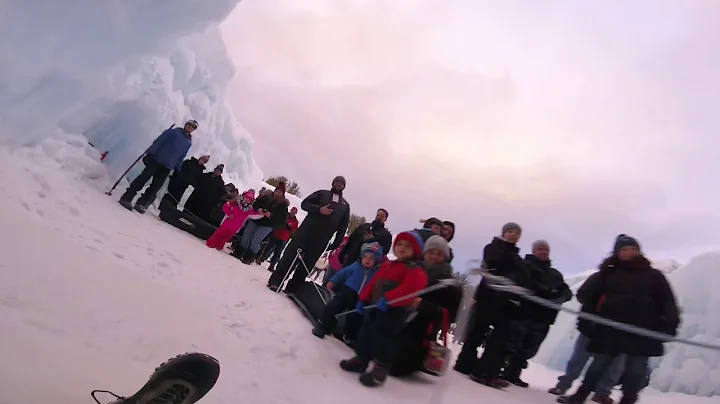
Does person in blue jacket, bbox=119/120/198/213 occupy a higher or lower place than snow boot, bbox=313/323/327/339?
higher

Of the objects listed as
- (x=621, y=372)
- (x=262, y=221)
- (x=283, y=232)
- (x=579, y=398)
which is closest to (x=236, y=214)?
(x=262, y=221)

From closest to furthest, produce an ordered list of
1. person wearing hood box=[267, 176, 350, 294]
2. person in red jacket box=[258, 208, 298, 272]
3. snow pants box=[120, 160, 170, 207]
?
person wearing hood box=[267, 176, 350, 294]
snow pants box=[120, 160, 170, 207]
person in red jacket box=[258, 208, 298, 272]

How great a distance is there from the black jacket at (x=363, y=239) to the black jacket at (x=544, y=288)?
212 cm

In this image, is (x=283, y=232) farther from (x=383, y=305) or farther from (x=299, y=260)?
(x=383, y=305)

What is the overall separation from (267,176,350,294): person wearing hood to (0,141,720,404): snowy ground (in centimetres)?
47

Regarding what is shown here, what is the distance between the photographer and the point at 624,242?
4113 millimetres

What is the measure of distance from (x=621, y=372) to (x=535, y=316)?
2.94 ft

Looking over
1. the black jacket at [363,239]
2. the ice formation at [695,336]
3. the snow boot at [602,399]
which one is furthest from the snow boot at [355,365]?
the ice formation at [695,336]

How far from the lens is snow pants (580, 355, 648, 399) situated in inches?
151

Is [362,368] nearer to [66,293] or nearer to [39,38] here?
[66,293]

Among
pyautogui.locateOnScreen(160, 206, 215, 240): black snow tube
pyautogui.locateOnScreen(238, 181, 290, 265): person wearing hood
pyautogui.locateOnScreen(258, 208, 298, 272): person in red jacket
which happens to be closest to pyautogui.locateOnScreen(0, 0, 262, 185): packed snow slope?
pyautogui.locateOnScreen(160, 206, 215, 240): black snow tube

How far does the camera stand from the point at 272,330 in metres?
4.16

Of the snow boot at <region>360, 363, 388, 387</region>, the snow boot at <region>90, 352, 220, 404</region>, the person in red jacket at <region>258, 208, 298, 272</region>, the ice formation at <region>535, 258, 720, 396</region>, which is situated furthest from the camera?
the ice formation at <region>535, 258, 720, 396</region>

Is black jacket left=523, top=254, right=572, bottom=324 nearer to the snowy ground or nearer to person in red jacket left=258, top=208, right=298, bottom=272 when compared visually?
the snowy ground
